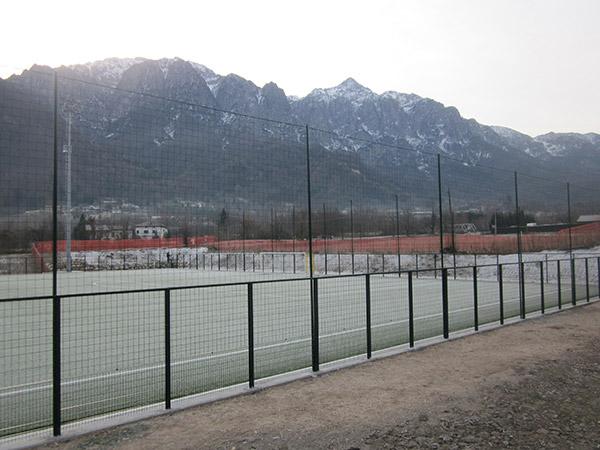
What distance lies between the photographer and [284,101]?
376ft

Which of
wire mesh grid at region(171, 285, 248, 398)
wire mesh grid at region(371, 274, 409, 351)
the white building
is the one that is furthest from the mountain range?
wire mesh grid at region(371, 274, 409, 351)

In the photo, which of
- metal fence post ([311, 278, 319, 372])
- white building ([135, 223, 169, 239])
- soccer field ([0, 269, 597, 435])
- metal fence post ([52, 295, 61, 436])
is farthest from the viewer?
white building ([135, 223, 169, 239])

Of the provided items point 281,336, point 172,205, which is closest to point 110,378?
point 172,205

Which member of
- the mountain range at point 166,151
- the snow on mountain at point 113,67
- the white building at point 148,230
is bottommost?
the white building at point 148,230

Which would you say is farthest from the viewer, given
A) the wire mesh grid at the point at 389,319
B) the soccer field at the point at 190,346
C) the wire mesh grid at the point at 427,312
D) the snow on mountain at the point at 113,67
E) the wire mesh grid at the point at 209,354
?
the snow on mountain at the point at 113,67

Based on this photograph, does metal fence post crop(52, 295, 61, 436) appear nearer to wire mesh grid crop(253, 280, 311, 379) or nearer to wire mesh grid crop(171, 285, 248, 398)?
wire mesh grid crop(171, 285, 248, 398)

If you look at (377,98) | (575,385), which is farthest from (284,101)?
(575,385)

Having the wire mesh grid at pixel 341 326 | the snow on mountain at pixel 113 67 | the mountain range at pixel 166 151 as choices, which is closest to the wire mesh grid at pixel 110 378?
the mountain range at pixel 166 151

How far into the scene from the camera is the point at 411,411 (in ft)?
16.4

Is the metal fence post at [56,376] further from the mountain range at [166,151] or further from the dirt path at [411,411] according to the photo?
the mountain range at [166,151]

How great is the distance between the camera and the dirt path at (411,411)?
14.0 feet

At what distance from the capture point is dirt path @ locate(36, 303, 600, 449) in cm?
428

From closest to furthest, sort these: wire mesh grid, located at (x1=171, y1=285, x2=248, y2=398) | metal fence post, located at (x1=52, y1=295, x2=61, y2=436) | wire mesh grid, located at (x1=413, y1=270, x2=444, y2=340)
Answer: metal fence post, located at (x1=52, y1=295, x2=61, y2=436), wire mesh grid, located at (x1=171, y1=285, x2=248, y2=398), wire mesh grid, located at (x1=413, y1=270, x2=444, y2=340)

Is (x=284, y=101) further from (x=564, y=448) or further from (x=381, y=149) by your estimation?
(x=564, y=448)
